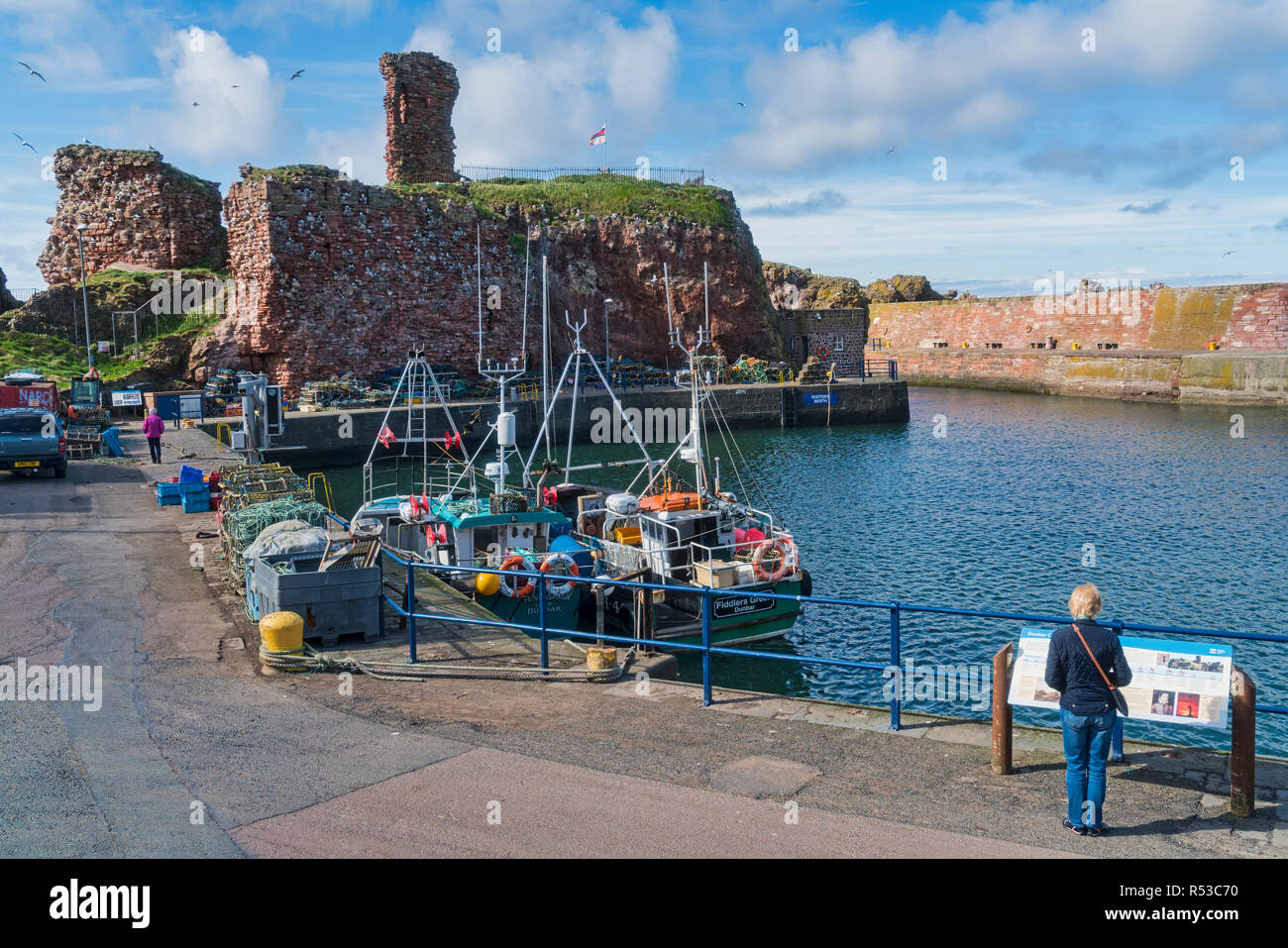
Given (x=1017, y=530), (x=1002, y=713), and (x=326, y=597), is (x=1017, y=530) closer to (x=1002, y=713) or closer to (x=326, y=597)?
(x=326, y=597)

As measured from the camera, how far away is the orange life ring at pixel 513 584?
1579cm

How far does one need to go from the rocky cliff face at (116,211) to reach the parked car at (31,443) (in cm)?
2368

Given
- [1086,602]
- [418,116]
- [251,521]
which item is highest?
[418,116]

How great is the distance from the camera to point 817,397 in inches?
1903

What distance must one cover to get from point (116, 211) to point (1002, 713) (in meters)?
47.0

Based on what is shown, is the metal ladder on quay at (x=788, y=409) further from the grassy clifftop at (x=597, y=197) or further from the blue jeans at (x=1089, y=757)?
the blue jeans at (x=1089, y=757)

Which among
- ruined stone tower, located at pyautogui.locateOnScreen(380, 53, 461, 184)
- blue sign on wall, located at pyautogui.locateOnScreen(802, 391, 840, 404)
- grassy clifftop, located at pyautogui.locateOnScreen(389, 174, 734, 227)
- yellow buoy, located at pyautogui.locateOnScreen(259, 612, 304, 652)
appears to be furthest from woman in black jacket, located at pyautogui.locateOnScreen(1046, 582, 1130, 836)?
ruined stone tower, located at pyautogui.locateOnScreen(380, 53, 461, 184)

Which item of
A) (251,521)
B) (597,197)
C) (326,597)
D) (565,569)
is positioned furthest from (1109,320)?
(326,597)

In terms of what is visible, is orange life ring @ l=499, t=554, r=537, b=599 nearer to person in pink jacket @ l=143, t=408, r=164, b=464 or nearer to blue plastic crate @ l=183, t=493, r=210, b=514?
blue plastic crate @ l=183, t=493, r=210, b=514

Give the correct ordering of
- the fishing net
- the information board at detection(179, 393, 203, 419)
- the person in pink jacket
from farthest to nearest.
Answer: the information board at detection(179, 393, 203, 419), the person in pink jacket, the fishing net

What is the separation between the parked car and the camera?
22.6 meters

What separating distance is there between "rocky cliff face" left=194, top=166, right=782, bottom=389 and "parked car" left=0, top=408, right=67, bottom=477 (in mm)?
18441
